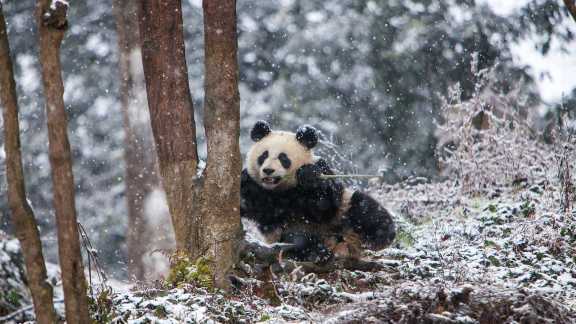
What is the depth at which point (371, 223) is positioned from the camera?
6477mm

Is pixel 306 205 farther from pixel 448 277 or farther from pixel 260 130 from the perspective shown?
pixel 448 277

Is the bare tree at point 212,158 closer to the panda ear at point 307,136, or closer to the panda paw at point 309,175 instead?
the panda paw at point 309,175

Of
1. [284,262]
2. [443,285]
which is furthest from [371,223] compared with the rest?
[443,285]

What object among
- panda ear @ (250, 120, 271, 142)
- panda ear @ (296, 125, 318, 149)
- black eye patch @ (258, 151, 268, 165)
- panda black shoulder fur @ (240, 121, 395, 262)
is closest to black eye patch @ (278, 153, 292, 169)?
panda black shoulder fur @ (240, 121, 395, 262)

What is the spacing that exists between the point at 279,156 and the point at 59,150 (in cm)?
342

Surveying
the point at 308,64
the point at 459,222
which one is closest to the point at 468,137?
the point at 459,222

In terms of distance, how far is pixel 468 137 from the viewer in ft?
30.0

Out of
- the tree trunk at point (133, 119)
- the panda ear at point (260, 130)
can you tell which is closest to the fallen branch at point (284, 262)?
the panda ear at point (260, 130)

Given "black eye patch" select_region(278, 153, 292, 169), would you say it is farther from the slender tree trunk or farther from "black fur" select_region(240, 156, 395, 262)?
the slender tree trunk

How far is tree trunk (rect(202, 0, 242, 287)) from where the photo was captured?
16.6ft

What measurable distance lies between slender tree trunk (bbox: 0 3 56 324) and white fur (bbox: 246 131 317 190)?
10.4ft

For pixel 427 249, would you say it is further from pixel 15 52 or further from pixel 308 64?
pixel 15 52

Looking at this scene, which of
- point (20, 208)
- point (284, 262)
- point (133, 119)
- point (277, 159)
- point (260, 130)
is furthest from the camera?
point (133, 119)

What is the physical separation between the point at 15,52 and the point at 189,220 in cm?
1075
